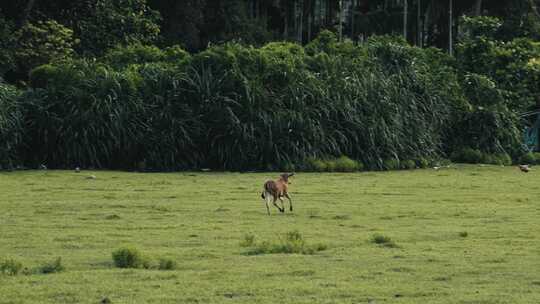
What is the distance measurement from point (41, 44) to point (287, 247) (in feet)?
87.2

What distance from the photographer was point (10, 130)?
2762cm

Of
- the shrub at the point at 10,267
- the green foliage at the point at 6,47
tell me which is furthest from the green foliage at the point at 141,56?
the shrub at the point at 10,267

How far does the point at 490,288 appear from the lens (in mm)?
10805

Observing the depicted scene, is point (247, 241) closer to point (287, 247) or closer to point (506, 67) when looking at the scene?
point (287, 247)

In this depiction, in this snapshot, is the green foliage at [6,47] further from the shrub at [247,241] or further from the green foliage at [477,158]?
the shrub at [247,241]

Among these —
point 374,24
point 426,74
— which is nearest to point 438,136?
point 426,74

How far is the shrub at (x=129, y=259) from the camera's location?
11.9 meters

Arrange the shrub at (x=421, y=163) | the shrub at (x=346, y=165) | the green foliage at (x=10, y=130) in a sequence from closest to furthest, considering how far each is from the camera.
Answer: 1. the green foliage at (x=10, y=130)
2. the shrub at (x=346, y=165)
3. the shrub at (x=421, y=163)

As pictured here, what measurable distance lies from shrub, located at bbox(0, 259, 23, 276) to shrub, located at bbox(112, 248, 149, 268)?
0.92 metres

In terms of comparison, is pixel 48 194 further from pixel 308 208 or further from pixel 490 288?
pixel 490 288

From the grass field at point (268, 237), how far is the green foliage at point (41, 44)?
41.5 feet

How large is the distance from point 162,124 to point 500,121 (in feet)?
31.6

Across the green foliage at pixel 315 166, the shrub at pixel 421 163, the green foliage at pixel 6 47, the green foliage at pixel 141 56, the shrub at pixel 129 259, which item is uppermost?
the green foliage at pixel 6 47

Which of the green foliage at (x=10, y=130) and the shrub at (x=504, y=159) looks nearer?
the green foliage at (x=10, y=130)
